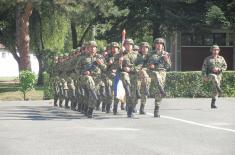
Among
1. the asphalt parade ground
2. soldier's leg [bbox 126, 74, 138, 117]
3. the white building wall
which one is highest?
the white building wall

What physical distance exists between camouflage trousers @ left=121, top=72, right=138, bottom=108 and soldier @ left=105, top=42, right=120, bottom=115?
1.58 feet

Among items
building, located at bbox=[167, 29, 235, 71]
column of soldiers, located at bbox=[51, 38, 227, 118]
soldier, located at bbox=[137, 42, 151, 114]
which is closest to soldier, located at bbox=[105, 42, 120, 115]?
column of soldiers, located at bbox=[51, 38, 227, 118]

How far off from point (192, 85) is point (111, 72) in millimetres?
8908

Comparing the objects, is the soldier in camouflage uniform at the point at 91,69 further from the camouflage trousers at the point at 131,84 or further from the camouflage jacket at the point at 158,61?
the camouflage jacket at the point at 158,61

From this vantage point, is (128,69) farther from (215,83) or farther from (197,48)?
(197,48)

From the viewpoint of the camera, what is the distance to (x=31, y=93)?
94.2 feet

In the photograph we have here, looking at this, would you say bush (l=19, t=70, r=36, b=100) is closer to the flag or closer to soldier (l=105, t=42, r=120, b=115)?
soldier (l=105, t=42, r=120, b=115)

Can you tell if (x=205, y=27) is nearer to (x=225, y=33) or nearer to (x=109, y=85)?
A: (x=225, y=33)

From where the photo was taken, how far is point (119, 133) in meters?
12.3

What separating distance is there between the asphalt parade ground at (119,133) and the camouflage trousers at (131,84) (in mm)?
410

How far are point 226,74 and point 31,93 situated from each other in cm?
884

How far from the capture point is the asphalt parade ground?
1008 centimetres

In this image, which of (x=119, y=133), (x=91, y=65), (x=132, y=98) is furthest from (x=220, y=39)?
(x=119, y=133)

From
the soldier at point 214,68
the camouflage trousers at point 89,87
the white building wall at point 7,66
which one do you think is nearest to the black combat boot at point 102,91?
the camouflage trousers at point 89,87
